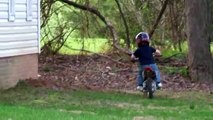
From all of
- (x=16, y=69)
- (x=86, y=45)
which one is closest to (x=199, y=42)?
(x=16, y=69)

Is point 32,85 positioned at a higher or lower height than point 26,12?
lower

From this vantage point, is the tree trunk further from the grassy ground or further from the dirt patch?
the grassy ground

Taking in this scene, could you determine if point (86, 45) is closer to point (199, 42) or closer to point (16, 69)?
point (199, 42)

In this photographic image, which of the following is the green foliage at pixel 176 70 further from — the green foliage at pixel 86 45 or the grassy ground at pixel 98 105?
the green foliage at pixel 86 45

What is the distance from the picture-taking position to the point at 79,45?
25.5 m

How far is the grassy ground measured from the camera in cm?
1030

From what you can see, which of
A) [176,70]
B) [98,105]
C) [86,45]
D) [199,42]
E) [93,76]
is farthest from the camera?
[86,45]

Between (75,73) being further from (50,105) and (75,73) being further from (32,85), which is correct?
(50,105)

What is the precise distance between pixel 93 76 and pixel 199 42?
331cm

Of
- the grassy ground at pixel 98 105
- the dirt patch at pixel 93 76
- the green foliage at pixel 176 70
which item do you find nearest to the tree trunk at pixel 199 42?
the dirt patch at pixel 93 76

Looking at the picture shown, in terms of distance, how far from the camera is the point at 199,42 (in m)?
17.7

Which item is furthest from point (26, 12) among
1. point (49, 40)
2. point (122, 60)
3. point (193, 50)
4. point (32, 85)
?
point (49, 40)

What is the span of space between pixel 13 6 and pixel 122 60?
7.98 meters

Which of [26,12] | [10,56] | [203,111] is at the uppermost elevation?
[26,12]
